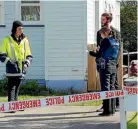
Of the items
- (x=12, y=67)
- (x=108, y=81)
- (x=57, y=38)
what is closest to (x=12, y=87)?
(x=12, y=67)

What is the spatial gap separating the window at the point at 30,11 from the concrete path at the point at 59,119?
4.26 m

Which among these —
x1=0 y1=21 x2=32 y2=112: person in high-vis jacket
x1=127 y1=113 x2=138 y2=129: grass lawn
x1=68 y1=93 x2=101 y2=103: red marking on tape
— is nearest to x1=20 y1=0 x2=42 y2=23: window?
x1=0 y1=21 x2=32 y2=112: person in high-vis jacket

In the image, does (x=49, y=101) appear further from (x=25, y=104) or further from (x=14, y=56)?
(x=14, y=56)

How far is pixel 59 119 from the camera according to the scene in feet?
30.3

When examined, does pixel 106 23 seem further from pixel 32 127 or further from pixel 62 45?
pixel 62 45

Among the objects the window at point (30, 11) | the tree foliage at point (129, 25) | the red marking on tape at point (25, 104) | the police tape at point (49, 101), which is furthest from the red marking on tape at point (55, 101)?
the tree foliage at point (129, 25)

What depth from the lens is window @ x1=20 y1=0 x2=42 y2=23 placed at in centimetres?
1414

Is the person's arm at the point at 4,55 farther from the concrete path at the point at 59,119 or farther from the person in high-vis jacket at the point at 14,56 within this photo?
the concrete path at the point at 59,119

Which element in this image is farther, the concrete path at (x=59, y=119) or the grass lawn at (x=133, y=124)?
the concrete path at (x=59, y=119)

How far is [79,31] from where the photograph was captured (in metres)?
13.7

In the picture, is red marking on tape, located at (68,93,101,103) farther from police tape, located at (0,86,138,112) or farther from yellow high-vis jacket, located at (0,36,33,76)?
yellow high-vis jacket, located at (0,36,33,76)

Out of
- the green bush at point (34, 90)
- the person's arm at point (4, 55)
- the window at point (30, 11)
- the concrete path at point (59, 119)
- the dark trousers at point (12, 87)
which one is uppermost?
the window at point (30, 11)

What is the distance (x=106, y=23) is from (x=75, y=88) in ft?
15.0

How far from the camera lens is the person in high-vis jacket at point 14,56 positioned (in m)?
9.87
